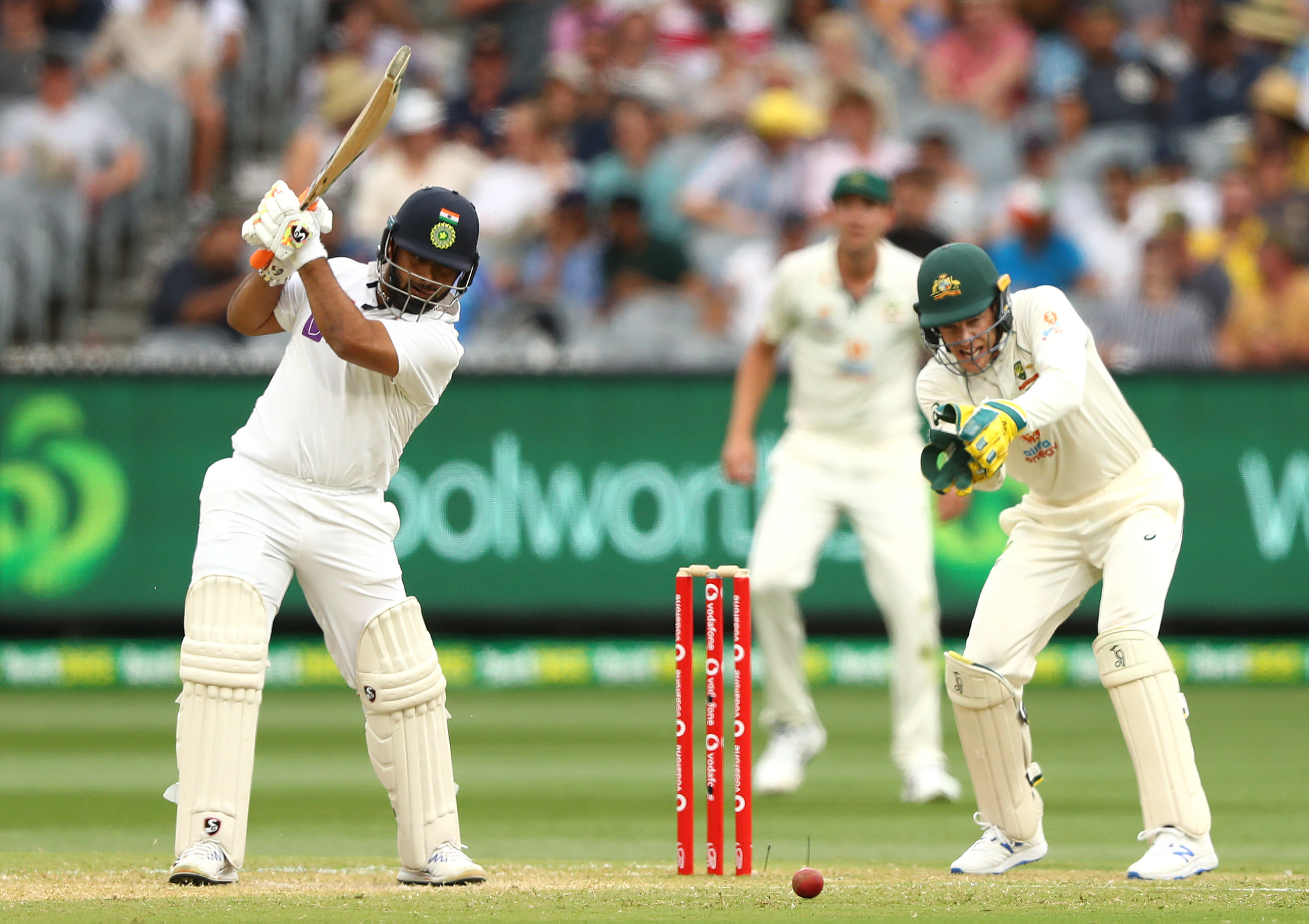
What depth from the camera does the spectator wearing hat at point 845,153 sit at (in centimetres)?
1280

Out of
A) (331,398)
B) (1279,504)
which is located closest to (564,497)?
(1279,504)

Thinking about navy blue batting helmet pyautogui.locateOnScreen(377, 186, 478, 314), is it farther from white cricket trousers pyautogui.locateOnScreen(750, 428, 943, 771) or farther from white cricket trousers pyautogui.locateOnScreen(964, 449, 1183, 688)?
white cricket trousers pyautogui.locateOnScreen(750, 428, 943, 771)

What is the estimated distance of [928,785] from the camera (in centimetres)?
721

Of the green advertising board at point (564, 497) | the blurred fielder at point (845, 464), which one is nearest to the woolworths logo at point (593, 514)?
the green advertising board at point (564, 497)

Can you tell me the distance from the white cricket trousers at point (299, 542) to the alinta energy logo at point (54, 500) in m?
5.91

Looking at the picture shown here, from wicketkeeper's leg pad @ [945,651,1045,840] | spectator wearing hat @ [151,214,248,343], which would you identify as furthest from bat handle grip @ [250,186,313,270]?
spectator wearing hat @ [151,214,248,343]

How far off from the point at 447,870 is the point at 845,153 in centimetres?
862

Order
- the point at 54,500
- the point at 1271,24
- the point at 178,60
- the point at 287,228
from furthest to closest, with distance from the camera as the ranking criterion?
the point at 1271,24
the point at 178,60
the point at 54,500
the point at 287,228

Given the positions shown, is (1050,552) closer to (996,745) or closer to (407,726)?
(996,745)

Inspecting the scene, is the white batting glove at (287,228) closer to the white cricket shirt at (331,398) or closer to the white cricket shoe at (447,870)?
the white cricket shirt at (331,398)

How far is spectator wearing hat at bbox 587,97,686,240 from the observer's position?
13.0 meters

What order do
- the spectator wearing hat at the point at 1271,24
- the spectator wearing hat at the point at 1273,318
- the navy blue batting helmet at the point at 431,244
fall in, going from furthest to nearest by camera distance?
the spectator wearing hat at the point at 1271,24 < the spectator wearing hat at the point at 1273,318 < the navy blue batting helmet at the point at 431,244

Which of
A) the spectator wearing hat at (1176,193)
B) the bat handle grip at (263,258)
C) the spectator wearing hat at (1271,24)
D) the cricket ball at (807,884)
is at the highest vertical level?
the spectator wearing hat at (1271,24)

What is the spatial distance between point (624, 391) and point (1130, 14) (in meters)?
6.01
